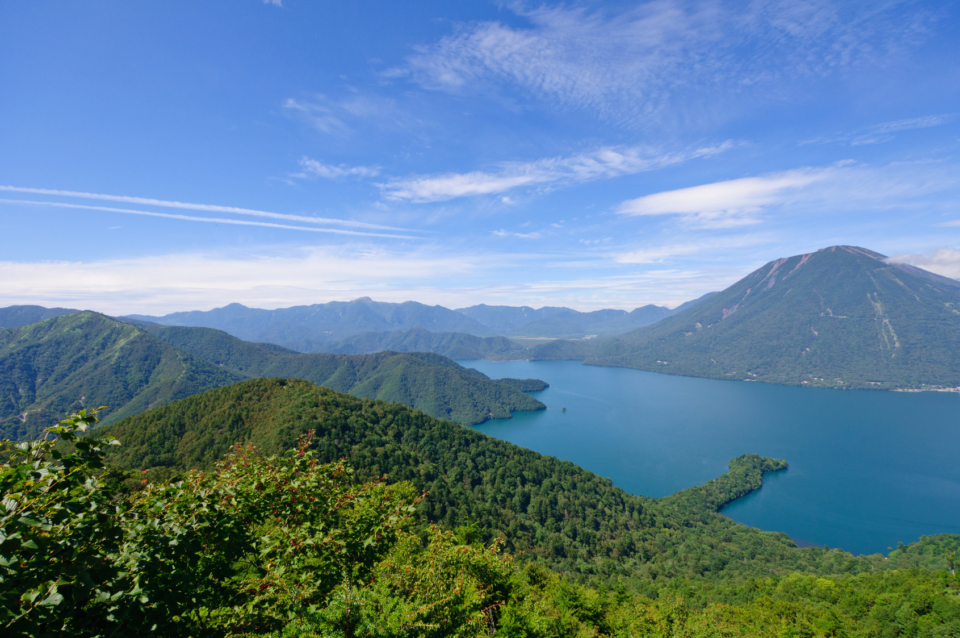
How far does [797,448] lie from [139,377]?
205m

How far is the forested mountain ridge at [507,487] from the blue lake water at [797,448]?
8778 mm

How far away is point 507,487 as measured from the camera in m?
65.9

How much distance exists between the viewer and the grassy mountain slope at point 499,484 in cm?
4991

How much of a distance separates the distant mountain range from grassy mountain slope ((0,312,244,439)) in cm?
26

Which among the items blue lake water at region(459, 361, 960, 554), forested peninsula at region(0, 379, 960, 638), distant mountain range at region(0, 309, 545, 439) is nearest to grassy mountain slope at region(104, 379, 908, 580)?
forested peninsula at region(0, 379, 960, 638)

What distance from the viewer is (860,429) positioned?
106 meters

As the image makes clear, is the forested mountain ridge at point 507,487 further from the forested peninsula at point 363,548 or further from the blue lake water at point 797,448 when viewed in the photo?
the blue lake water at point 797,448

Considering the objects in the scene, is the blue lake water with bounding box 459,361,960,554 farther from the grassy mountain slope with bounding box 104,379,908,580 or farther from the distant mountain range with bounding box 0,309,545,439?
the distant mountain range with bounding box 0,309,545,439

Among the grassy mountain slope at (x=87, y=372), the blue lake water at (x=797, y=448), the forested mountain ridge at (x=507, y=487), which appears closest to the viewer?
the forested mountain ridge at (x=507, y=487)

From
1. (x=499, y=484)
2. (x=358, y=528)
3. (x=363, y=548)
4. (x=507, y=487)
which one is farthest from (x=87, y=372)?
(x=363, y=548)

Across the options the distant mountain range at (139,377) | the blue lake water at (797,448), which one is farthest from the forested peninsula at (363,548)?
the distant mountain range at (139,377)

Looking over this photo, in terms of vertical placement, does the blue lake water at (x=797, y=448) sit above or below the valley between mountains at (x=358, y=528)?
below

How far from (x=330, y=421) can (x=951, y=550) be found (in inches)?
3391

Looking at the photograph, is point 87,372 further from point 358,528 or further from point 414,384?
point 358,528
